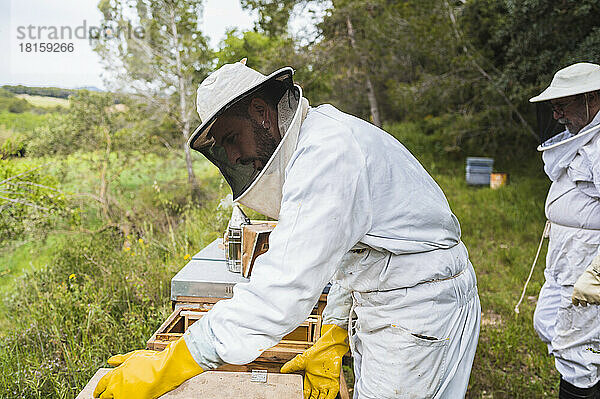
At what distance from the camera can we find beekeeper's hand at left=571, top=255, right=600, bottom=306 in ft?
7.35

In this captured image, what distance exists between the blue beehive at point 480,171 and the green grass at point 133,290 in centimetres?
42

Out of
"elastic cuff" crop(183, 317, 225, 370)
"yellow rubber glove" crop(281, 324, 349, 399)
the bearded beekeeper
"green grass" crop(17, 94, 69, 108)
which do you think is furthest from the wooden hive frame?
"green grass" crop(17, 94, 69, 108)

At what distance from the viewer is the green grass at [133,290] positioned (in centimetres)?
293

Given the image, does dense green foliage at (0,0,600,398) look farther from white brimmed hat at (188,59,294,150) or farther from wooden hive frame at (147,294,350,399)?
white brimmed hat at (188,59,294,150)

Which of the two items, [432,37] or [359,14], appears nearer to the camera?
[432,37]

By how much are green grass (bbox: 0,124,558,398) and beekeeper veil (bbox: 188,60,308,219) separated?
169cm

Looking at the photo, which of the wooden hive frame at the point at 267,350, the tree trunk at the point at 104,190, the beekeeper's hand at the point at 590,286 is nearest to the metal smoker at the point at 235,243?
the wooden hive frame at the point at 267,350

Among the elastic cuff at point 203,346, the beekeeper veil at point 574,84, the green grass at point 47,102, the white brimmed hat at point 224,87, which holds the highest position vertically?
the green grass at point 47,102

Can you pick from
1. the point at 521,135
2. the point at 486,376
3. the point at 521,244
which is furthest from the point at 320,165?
the point at 521,135

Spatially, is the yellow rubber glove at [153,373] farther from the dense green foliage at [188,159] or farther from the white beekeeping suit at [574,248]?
the white beekeeping suit at [574,248]

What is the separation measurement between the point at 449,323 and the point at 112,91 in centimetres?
928

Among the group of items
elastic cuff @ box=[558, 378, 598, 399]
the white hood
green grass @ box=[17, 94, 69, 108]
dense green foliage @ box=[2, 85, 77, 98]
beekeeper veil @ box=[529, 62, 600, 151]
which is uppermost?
dense green foliage @ box=[2, 85, 77, 98]

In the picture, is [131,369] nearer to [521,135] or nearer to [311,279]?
[311,279]

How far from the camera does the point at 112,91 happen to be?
30.8 ft
